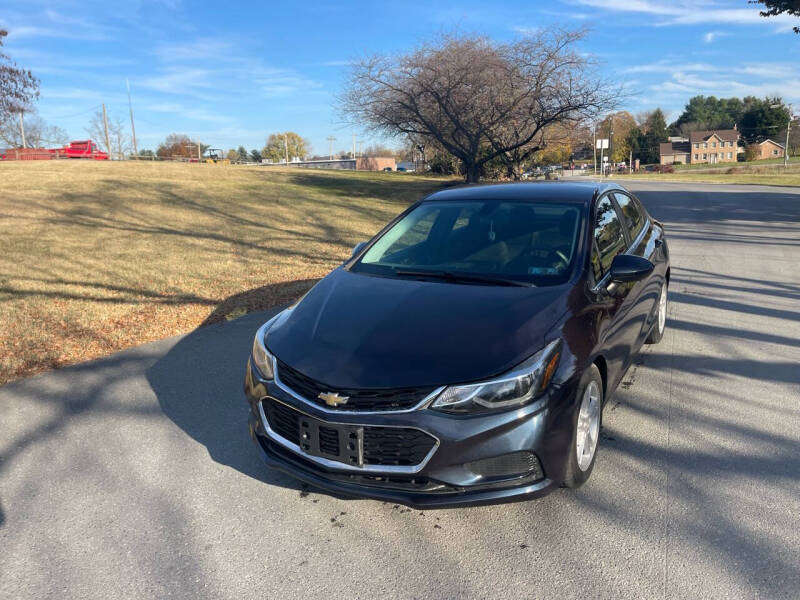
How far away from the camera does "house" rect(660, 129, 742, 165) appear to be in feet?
388

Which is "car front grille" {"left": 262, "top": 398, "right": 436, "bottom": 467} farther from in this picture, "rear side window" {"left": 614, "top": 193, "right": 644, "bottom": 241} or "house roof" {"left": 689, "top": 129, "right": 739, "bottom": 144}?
"house roof" {"left": 689, "top": 129, "right": 739, "bottom": 144}

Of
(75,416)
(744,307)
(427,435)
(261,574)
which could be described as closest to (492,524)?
(427,435)

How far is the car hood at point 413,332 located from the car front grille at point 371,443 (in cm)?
20

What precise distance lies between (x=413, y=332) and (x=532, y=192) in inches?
80.2

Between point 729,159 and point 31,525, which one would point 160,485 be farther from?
point 729,159

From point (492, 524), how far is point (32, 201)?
18.2m

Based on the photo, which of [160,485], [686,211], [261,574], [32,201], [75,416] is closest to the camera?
[261,574]

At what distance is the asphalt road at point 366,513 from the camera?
254 cm

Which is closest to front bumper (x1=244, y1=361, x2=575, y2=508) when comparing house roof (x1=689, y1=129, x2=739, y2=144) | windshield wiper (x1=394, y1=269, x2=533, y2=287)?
windshield wiper (x1=394, y1=269, x2=533, y2=287)

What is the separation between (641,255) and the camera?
4.88m

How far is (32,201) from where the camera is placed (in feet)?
56.1

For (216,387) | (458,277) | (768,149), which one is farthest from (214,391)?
(768,149)

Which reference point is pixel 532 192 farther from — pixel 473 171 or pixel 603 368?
pixel 473 171

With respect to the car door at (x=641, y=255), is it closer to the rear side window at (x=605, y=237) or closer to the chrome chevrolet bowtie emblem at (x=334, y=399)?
the rear side window at (x=605, y=237)
